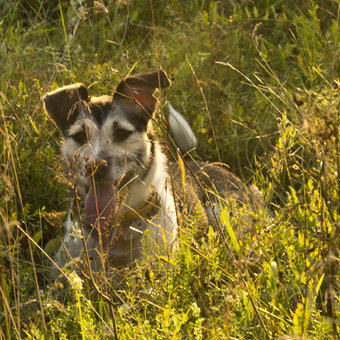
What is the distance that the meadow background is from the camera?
2398 millimetres

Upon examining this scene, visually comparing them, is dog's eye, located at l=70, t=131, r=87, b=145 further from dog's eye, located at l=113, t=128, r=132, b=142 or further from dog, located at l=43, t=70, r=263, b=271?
dog's eye, located at l=113, t=128, r=132, b=142

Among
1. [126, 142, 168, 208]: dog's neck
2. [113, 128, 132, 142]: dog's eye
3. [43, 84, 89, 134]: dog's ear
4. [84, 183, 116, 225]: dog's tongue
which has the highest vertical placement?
[43, 84, 89, 134]: dog's ear

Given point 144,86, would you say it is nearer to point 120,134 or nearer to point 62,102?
point 120,134

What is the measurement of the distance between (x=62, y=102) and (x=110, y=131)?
42 cm

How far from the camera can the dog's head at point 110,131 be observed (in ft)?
13.3

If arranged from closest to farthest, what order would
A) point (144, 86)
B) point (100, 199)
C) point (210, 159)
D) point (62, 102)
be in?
point (100, 199) < point (144, 86) < point (62, 102) < point (210, 159)

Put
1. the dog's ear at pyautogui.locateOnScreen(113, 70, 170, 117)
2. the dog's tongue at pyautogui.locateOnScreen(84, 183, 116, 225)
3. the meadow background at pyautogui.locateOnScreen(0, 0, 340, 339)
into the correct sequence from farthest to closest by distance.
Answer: the dog's ear at pyautogui.locateOnScreen(113, 70, 170, 117), the dog's tongue at pyautogui.locateOnScreen(84, 183, 116, 225), the meadow background at pyautogui.locateOnScreen(0, 0, 340, 339)

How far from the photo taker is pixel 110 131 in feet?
14.2

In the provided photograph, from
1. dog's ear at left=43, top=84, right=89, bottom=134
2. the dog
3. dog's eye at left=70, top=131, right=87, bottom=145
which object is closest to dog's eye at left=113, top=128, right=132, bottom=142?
the dog

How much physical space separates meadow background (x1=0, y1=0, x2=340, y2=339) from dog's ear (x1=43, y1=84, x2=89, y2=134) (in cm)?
16

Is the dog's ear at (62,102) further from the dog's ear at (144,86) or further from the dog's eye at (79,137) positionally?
the dog's ear at (144,86)

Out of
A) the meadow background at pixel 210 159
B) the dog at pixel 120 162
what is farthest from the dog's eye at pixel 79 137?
the meadow background at pixel 210 159

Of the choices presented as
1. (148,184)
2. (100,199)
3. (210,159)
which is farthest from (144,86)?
(210,159)

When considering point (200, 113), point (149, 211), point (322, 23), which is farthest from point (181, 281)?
point (322, 23)
